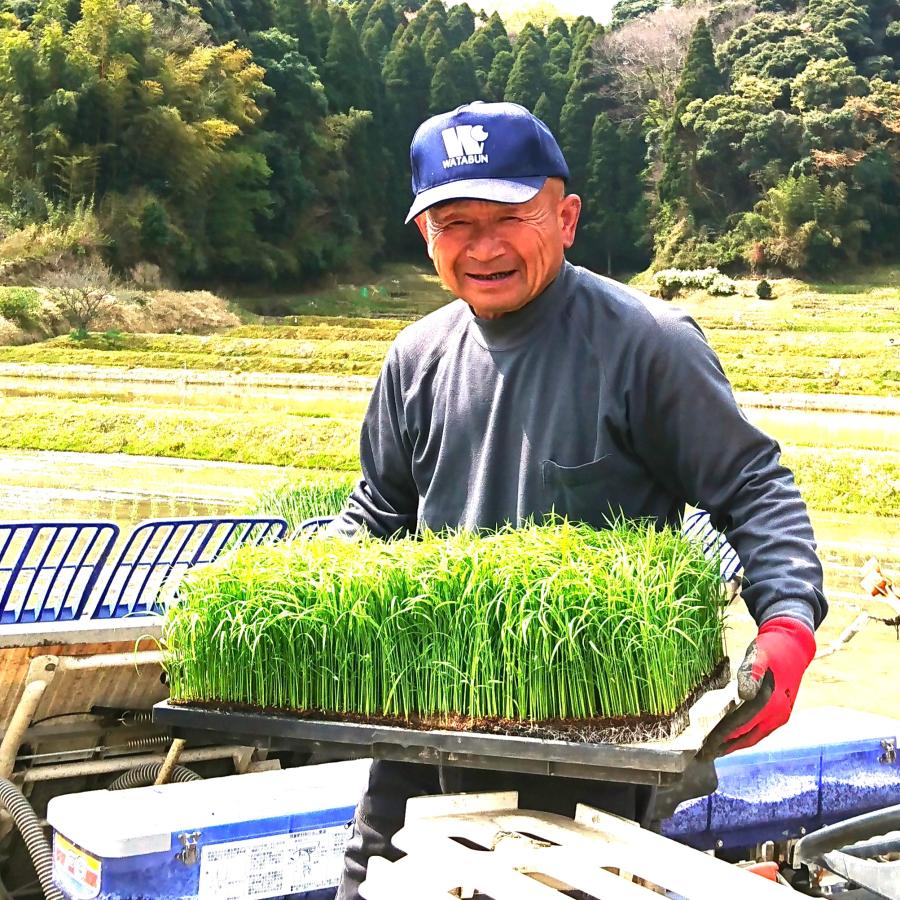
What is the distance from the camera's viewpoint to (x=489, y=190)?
175 centimetres

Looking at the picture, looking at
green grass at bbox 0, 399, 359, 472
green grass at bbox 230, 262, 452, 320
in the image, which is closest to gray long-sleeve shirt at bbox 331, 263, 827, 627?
green grass at bbox 0, 399, 359, 472

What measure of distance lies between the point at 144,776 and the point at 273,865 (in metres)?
0.81

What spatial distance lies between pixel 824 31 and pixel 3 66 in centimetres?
2320

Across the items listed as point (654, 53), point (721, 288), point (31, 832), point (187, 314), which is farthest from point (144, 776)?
point (654, 53)

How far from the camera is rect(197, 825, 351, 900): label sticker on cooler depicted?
2.80 metres

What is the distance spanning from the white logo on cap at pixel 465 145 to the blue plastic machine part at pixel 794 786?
2.02 meters

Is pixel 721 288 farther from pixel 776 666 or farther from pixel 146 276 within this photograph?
pixel 776 666

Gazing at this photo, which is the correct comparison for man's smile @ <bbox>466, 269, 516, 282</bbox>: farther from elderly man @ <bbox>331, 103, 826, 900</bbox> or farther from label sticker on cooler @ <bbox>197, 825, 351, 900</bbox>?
label sticker on cooler @ <bbox>197, 825, 351, 900</bbox>

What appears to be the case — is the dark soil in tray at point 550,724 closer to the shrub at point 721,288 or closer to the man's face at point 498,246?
the man's face at point 498,246

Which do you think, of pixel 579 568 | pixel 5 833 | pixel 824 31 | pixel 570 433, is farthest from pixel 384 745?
pixel 824 31

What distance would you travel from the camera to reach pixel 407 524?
84.2 inches

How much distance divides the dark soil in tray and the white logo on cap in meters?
0.69

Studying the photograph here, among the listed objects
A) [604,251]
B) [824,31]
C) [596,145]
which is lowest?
[604,251]

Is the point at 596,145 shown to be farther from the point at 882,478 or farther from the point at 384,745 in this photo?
the point at 384,745
